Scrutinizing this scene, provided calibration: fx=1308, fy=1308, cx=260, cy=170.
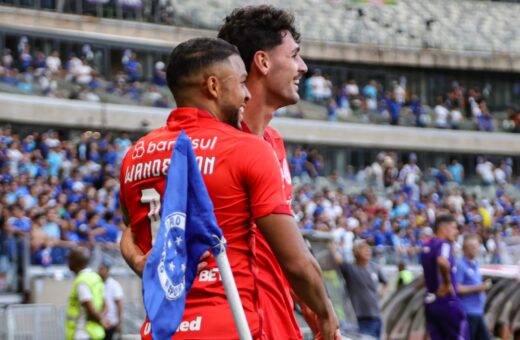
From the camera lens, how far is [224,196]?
4.33 metres

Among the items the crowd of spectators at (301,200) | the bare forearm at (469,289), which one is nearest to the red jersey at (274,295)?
the bare forearm at (469,289)

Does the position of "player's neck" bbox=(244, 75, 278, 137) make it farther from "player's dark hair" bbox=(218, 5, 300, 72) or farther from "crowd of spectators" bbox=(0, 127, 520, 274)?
"crowd of spectators" bbox=(0, 127, 520, 274)

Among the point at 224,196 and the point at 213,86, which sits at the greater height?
the point at 213,86

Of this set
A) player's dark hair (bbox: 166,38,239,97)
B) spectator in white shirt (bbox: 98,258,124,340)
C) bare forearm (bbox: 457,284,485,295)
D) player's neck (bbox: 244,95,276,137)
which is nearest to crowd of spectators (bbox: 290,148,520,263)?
spectator in white shirt (bbox: 98,258,124,340)

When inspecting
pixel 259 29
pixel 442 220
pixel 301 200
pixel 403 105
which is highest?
pixel 259 29

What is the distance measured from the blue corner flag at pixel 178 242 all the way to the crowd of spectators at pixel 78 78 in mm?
26148

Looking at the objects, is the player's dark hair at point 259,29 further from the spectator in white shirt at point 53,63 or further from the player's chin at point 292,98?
the spectator in white shirt at point 53,63

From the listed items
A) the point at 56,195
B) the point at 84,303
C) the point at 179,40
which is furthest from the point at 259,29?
the point at 179,40

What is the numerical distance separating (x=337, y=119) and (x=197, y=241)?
1452 inches

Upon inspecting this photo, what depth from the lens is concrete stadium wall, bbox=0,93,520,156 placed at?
32.7 m

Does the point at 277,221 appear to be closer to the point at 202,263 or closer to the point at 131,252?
the point at 202,263

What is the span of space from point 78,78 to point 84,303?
19.8 m

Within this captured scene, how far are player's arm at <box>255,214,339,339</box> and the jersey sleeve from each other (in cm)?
3

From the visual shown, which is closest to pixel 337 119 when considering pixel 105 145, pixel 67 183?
pixel 105 145
